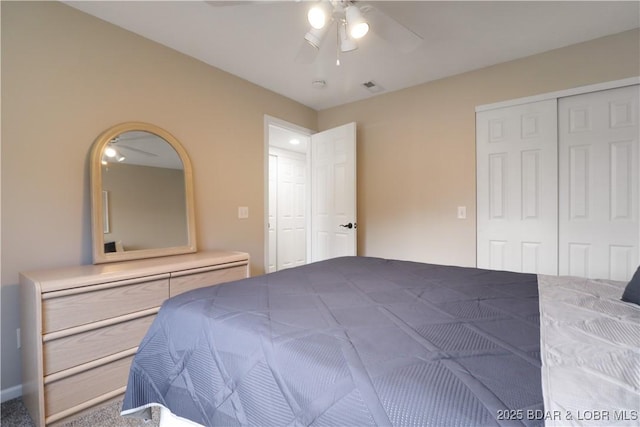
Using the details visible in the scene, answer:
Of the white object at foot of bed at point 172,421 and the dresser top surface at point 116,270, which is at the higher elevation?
the dresser top surface at point 116,270

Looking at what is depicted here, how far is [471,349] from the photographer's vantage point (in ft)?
2.39

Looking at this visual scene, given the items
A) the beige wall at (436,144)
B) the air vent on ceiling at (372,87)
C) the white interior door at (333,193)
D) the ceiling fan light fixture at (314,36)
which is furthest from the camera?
the white interior door at (333,193)

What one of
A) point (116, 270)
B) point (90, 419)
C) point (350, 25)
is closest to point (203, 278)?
point (116, 270)

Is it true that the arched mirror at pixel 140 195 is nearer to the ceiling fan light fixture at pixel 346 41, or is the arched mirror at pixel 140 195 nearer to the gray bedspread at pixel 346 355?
the gray bedspread at pixel 346 355

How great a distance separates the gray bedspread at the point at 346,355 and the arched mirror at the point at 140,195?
45.3 inches

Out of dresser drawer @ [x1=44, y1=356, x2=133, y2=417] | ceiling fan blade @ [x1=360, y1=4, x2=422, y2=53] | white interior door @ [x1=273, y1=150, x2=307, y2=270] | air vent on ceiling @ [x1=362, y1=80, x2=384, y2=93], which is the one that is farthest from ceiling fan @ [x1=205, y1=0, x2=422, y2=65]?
white interior door @ [x1=273, y1=150, x2=307, y2=270]

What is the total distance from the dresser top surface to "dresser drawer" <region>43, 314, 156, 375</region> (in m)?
0.27

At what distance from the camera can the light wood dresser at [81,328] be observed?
1.41 metres

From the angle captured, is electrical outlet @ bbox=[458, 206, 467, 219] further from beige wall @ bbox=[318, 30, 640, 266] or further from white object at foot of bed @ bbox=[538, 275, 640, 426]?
white object at foot of bed @ bbox=[538, 275, 640, 426]

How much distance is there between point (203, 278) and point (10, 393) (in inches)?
46.1

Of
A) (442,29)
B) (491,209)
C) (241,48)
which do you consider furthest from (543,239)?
(241,48)

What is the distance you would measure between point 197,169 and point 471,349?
2.44 metres

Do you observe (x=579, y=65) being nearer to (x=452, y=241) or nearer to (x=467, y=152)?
(x=467, y=152)

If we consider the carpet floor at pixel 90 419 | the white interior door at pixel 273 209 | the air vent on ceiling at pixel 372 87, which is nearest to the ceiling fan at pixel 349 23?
the air vent on ceiling at pixel 372 87
